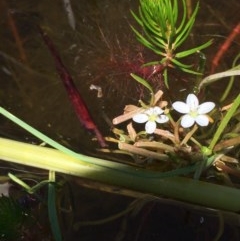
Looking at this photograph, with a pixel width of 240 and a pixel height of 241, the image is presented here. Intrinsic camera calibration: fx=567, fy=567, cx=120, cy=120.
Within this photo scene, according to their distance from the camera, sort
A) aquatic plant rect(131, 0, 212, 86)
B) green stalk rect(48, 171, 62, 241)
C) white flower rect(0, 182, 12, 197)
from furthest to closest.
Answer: white flower rect(0, 182, 12, 197) → green stalk rect(48, 171, 62, 241) → aquatic plant rect(131, 0, 212, 86)

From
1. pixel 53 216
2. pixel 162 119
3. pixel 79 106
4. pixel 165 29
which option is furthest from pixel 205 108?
pixel 53 216

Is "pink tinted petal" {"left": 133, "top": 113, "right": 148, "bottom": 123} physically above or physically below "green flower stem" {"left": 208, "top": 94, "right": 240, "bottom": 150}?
above

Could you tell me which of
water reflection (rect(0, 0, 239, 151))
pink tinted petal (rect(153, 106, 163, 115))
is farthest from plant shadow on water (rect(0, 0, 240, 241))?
pink tinted petal (rect(153, 106, 163, 115))

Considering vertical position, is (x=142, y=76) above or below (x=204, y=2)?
below

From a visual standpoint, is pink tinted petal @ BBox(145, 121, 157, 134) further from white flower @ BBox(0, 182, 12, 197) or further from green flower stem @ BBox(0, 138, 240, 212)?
white flower @ BBox(0, 182, 12, 197)

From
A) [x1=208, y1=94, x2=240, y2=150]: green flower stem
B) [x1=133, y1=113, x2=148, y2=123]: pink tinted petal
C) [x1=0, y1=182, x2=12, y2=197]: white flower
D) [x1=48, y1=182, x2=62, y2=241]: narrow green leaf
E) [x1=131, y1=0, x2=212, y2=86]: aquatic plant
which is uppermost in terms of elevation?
[x1=131, y1=0, x2=212, y2=86]: aquatic plant

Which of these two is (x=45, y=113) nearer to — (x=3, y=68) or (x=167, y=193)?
(x=3, y=68)

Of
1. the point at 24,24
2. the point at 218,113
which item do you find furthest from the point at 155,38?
the point at 24,24
